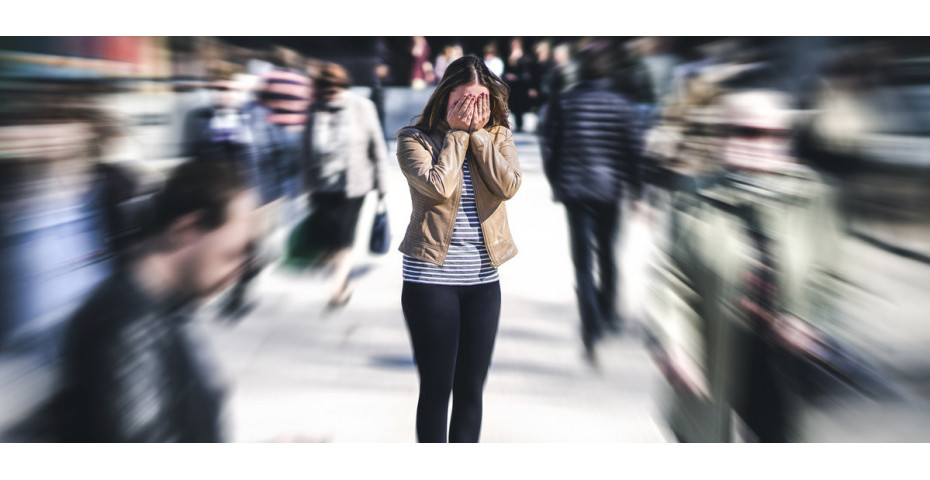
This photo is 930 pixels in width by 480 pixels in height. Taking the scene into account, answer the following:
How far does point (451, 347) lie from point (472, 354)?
87mm

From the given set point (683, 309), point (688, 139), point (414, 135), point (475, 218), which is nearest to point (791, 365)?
point (683, 309)

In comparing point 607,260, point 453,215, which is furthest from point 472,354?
point 607,260

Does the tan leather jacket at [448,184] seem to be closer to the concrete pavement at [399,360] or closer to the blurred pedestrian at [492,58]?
the blurred pedestrian at [492,58]

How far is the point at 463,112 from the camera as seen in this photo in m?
2.09

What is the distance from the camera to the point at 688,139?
2.85m

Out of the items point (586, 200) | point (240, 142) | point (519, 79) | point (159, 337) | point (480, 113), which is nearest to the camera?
point (480, 113)

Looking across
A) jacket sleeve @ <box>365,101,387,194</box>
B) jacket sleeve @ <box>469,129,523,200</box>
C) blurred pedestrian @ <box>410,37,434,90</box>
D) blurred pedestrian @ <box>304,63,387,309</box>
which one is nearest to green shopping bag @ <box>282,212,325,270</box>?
blurred pedestrian @ <box>304,63,387,309</box>

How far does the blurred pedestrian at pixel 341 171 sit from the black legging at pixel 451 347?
3.50ft

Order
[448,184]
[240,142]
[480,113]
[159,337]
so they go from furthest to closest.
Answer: [240,142], [159,337], [480,113], [448,184]

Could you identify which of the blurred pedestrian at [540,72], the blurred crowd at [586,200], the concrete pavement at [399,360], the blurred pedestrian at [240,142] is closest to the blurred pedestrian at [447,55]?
the blurred crowd at [586,200]

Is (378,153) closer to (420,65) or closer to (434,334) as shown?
(420,65)

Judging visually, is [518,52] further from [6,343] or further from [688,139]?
[6,343]

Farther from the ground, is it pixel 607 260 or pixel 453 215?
pixel 453 215
